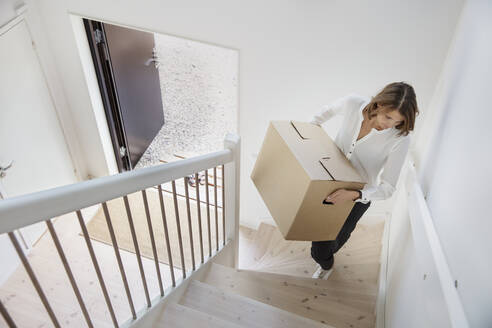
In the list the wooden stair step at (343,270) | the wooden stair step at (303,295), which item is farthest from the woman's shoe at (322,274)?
the wooden stair step at (303,295)

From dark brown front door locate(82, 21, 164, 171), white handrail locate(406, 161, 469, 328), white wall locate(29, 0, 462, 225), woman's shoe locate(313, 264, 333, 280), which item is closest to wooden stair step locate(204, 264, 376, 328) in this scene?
woman's shoe locate(313, 264, 333, 280)

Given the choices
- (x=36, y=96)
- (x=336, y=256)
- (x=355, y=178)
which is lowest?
(x=336, y=256)

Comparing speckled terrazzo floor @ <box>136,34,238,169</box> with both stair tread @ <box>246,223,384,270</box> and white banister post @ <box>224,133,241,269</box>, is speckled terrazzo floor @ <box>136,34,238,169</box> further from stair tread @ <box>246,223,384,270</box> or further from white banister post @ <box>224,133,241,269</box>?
white banister post @ <box>224,133,241,269</box>

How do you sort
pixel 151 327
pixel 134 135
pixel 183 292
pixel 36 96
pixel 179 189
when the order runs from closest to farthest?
pixel 151 327 < pixel 183 292 < pixel 36 96 < pixel 134 135 < pixel 179 189

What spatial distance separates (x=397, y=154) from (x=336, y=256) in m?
1.18

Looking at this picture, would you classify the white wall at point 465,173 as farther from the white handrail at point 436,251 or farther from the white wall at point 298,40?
the white wall at point 298,40

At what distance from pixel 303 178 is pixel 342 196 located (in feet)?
0.62

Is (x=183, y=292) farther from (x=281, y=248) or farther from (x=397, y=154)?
(x=281, y=248)

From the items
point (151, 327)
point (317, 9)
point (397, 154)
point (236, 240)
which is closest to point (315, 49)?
point (317, 9)

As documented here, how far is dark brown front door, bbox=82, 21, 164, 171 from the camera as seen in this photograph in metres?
3.06

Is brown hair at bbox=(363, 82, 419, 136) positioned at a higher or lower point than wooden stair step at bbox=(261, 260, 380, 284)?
higher

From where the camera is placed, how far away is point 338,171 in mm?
1502

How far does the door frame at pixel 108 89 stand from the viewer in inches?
117

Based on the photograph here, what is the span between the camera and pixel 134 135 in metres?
3.69
